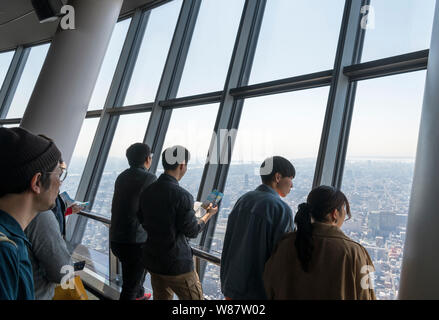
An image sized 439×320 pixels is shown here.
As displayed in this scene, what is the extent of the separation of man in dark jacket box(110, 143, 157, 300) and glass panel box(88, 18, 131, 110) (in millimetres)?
3228

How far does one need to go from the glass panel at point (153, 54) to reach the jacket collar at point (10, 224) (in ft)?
12.1

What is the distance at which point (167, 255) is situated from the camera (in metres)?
1.85

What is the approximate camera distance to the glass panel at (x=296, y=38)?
272 centimetres

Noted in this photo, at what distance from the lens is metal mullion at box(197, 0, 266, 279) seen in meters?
3.04

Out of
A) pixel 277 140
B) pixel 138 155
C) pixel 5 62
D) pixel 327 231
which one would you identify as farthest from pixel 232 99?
pixel 5 62

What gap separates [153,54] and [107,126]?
145 centimetres

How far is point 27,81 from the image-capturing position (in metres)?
7.10

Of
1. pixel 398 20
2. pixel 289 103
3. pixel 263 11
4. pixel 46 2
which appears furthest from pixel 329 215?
pixel 46 2

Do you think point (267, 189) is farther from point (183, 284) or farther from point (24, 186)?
point (24, 186)

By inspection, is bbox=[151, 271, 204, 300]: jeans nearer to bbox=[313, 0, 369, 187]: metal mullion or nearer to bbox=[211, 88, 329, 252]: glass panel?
bbox=[211, 88, 329, 252]: glass panel

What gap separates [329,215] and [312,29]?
226 cm

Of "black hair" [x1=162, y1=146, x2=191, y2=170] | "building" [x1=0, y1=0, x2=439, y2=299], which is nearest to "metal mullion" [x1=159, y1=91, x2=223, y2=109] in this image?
"building" [x1=0, y1=0, x2=439, y2=299]

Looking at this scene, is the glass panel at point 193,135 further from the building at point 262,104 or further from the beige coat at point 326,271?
the beige coat at point 326,271
